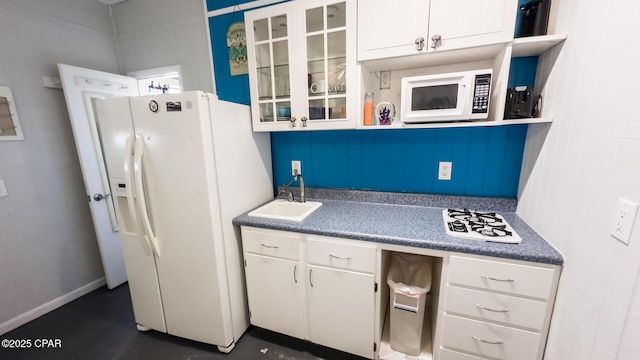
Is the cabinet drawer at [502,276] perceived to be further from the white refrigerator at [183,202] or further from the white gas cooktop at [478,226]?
the white refrigerator at [183,202]

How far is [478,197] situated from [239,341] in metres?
1.92

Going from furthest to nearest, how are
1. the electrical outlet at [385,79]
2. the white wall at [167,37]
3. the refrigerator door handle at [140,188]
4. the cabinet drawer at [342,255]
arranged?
the white wall at [167,37] < the electrical outlet at [385,79] < the refrigerator door handle at [140,188] < the cabinet drawer at [342,255]

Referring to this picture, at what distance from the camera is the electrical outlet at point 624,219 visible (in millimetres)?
726

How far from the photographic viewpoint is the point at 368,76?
64.2 inches

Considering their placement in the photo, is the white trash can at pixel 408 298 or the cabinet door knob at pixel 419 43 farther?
the white trash can at pixel 408 298

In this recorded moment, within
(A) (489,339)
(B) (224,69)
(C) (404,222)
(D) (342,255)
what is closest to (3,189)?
(B) (224,69)

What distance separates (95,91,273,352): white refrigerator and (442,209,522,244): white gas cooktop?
1341 millimetres

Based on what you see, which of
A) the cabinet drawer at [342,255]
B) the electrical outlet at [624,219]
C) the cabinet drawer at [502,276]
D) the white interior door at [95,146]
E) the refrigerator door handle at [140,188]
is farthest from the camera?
the white interior door at [95,146]

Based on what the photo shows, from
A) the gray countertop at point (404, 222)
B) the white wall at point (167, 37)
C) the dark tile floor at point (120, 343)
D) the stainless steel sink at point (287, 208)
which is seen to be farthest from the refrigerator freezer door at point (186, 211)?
the white wall at point (167, 37)

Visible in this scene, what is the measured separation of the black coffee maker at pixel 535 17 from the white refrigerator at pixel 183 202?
5.52 ft

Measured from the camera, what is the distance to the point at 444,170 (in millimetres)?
1681

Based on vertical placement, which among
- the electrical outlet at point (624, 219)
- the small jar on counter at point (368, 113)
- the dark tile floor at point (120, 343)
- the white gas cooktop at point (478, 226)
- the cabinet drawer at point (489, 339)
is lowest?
the dark tile floor at point (120, 343)

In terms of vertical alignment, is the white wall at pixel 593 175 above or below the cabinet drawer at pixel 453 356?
above

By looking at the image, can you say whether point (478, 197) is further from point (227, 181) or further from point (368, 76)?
point (227, 181)
